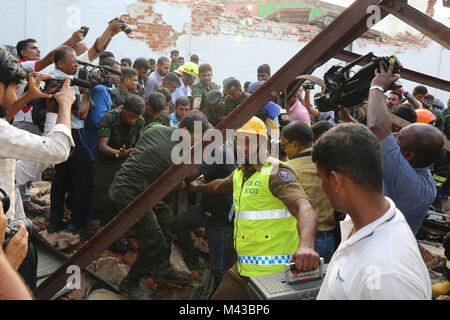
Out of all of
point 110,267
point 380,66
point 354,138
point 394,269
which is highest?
point 380,66

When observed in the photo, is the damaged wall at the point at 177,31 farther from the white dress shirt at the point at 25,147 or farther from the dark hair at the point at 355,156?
the dark hair at the point at 355,156

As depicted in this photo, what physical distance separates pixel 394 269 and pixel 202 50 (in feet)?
35.9

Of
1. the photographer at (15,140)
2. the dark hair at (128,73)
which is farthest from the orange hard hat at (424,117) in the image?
the photographer at (15,140)

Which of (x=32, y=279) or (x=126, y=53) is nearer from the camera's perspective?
Answer: (x=32, y=279)

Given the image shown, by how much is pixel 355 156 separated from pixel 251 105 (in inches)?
37.5

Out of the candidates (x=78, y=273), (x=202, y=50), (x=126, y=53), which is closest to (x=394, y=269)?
(x=78, y=273)

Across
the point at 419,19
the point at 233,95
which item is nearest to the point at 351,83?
the point at 419,19

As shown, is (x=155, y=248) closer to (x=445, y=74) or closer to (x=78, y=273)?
(x=78, y=273)

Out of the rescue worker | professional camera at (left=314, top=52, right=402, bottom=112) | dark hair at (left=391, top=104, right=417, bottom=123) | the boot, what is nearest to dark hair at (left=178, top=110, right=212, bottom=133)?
the rescue worker

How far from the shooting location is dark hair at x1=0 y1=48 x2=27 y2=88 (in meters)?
1.86

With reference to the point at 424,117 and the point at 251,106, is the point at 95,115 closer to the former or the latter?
the point at 251,106

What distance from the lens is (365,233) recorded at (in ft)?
4.10

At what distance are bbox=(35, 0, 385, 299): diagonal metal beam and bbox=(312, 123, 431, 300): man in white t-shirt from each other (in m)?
0.79

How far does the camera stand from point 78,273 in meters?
2.37
